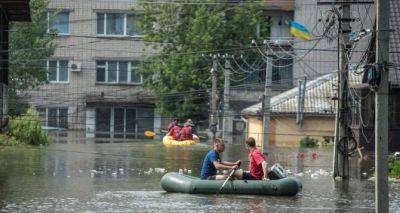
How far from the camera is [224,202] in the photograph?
24594 mm

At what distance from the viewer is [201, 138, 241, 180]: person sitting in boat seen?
26312mm

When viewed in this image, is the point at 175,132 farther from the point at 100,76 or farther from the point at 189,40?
the point at 100,76

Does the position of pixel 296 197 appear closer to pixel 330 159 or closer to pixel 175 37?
pixel 330 159

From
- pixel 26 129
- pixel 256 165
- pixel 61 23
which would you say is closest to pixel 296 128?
pixel 26 129

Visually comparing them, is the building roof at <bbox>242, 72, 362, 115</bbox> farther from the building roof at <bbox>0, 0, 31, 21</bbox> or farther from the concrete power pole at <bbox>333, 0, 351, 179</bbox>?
the concrete power pole at <bbox>333, 0, 351, 179</bbox>

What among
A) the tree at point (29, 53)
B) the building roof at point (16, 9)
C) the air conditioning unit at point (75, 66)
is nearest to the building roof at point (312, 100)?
the tree at point (29, 53)

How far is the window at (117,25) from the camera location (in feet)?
242

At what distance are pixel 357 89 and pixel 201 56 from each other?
16284 mm

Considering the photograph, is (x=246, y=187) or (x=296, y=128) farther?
(x=296, y=128)

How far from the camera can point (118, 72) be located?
75.2 metres

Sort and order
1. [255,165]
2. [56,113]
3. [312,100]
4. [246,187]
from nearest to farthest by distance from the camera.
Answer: [246,187], [255,165], [312,100], [56,113]

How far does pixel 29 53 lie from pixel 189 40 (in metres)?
11.6

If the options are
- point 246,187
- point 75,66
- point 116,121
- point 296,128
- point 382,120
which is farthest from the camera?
point 116,121

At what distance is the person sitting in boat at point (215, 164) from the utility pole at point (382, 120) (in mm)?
6597
